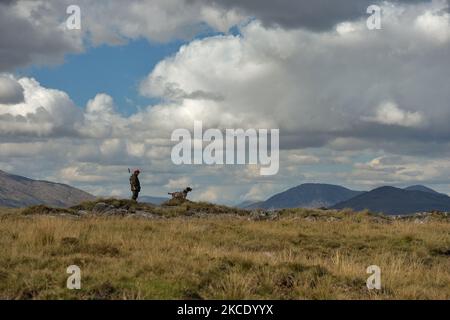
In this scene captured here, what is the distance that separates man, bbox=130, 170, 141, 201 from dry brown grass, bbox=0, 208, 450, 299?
15373 millimetres

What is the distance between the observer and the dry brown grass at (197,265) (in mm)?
10859

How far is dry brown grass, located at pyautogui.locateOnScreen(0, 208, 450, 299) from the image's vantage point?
10.9 meters

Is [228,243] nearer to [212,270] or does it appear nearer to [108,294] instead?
[212,270]

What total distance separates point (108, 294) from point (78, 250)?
5.82m

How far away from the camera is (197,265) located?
42.5 feet

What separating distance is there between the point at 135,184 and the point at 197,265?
84.5 ft

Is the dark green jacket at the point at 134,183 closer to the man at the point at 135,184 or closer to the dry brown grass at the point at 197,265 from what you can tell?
the man at the point at 135,184

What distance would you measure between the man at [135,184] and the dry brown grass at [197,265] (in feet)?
50.4

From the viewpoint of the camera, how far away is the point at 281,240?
70.7 ft
